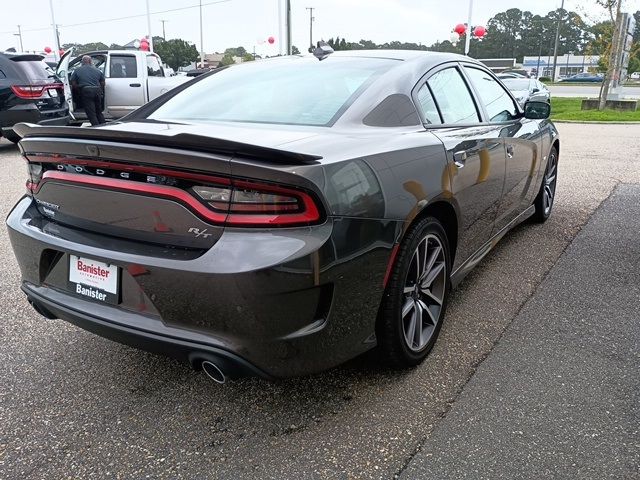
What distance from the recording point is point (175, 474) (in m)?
2.03

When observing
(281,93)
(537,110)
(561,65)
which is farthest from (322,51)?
(561,65)

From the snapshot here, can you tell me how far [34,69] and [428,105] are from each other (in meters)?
9.48

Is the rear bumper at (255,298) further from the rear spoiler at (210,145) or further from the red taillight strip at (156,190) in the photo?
the rear spoiler at (210,145)

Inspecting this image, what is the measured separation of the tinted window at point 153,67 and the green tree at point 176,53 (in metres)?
64.5

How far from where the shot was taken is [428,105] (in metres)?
2.97

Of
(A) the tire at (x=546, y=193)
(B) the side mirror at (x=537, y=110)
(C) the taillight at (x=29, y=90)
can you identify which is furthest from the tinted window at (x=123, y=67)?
(B) the side mirror at (x=537, y=110)

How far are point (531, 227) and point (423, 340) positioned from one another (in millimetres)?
2959

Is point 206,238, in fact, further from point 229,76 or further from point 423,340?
point 229,76

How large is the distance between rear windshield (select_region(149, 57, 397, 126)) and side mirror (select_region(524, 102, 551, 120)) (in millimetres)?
1638

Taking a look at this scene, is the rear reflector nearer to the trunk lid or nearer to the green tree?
the trunk lid

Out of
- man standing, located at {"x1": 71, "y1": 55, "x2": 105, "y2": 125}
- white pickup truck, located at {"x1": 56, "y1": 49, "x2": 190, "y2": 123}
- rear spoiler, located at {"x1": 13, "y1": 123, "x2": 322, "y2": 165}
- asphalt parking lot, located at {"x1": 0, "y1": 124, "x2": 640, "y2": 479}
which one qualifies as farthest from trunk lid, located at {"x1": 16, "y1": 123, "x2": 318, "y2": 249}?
white pickup truck, located at {"x1": 56, "y1": 49, "x2": 190, "y2": 123}

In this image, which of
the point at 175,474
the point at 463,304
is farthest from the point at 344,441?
the point at 463,304

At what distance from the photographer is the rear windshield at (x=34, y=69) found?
9.90 metres

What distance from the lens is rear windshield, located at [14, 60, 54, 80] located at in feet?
32.5
